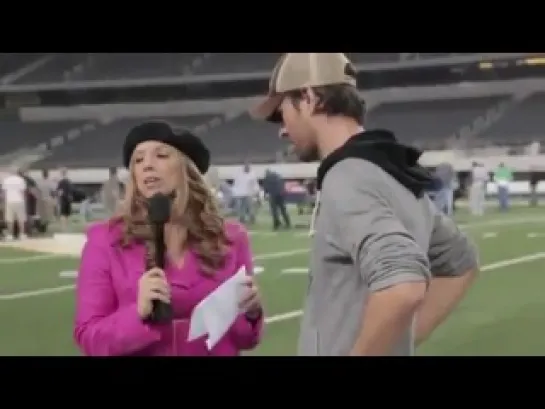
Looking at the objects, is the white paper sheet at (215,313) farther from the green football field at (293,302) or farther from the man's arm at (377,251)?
the green football field at (293,302)

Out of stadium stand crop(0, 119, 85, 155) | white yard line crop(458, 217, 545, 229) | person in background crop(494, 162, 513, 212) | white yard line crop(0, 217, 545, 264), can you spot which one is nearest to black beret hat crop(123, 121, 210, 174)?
white yard line crop(0, 217, 545, 264)

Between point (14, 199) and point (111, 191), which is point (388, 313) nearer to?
point (14, 199)

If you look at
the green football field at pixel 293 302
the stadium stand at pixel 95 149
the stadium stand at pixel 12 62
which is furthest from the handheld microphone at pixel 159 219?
the stadium stand at pixel 12 62

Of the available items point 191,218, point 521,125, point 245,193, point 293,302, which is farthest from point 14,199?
point 521,125

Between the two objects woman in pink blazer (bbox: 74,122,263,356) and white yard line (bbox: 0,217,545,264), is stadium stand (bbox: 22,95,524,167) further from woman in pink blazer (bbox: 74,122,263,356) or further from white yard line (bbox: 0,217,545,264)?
woman in pink blazer (bbox: 74,122,263,356)

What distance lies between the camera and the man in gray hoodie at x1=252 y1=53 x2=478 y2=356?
1.94 meters

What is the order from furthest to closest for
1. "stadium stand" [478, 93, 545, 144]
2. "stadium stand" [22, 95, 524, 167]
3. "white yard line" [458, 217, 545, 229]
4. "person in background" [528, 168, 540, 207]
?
1. "stadium stand" [22, 95, 524, 167]
2. "stadium stand" [478, 93, 545, 144]
3. "person in background" [528, 168, 540, 207]
4. "white yard line" [458, 217, 545, 229]

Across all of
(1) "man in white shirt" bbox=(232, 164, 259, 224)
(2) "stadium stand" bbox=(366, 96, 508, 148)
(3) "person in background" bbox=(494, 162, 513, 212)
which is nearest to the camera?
(1) "man in white shirt" bbox=(232, 164, 259, 224)

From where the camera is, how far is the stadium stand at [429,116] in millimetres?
32438

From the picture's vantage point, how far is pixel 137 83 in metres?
33.7

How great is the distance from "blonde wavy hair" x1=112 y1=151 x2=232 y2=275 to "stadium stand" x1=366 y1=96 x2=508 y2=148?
97.0 feet

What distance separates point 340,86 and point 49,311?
629cm

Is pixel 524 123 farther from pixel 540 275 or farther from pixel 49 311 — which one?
pixel 49 311
